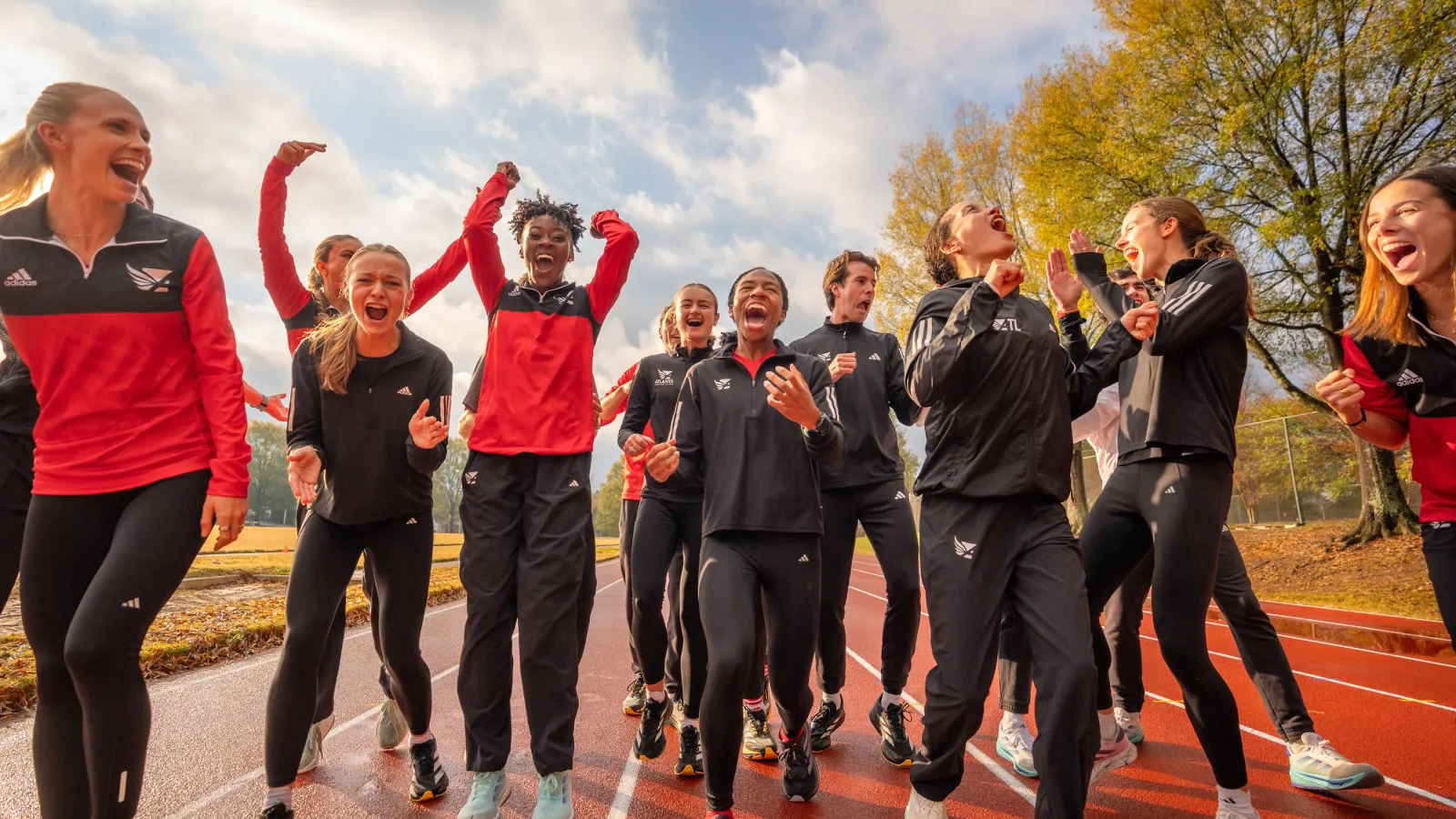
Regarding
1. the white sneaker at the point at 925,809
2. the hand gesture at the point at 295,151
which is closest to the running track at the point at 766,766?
the white sneaker at the point at 925,809

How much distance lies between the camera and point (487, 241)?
3.66 meters

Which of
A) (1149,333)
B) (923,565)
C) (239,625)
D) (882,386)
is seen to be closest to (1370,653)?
(882,386)

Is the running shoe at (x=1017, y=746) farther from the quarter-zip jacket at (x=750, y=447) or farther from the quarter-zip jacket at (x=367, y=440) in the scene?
the quarter-zip jacket at (x=367, y=440)

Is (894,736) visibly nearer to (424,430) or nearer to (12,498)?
(424,430)

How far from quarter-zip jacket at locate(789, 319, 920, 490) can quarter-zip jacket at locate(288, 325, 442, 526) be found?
2090 millimetres

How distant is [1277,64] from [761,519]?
1553cm

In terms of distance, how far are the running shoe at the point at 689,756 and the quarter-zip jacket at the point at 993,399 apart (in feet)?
6.43

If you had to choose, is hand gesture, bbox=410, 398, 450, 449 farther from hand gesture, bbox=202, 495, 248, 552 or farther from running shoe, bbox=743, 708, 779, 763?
running shoe, bbox=743, 708, 779, 763

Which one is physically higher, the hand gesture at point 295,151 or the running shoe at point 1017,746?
the hand gesture at point 295,151

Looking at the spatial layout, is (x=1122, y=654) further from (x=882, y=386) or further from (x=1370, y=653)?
(x=1370, y=653)

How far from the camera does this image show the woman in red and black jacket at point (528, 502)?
3195mm

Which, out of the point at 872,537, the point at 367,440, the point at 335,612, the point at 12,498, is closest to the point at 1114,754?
the point at 872,537

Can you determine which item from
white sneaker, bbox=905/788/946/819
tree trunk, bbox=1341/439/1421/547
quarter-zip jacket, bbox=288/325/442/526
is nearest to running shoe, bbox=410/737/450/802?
quarter-zip jacket, bbox=288/325/442/526

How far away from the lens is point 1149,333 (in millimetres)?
2873
